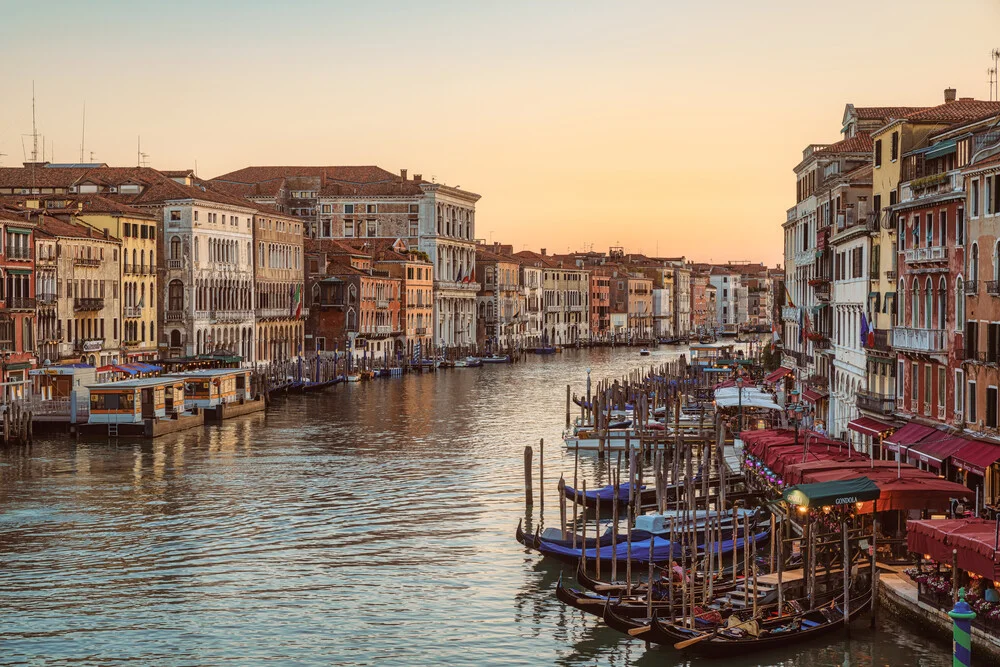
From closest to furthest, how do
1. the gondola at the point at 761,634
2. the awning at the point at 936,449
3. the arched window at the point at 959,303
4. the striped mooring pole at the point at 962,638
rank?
the striped mooring pole at the point at 962,638
the gondola at the point at 761,634
the awning at the point at 936,449
the arched window at the point at 959,303

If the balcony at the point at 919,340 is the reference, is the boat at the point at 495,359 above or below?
below

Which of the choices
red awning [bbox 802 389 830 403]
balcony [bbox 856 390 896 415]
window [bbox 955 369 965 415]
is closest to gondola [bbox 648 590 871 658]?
window [bbox 955 369 965 415]

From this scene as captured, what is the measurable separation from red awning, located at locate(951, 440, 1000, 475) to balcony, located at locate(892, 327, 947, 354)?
2087 millimetres

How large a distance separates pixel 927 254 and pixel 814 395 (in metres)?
10.7

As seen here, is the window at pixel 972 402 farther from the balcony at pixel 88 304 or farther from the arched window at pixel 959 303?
the balcony at pixel 88 304

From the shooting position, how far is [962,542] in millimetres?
13734

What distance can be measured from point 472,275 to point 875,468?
68.4 metres

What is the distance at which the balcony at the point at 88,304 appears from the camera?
43.4m

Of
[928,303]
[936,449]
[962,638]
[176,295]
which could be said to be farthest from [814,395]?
[176,295]

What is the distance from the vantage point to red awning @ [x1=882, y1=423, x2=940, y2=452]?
69.2 ft

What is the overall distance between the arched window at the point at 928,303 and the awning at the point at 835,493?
6.11m

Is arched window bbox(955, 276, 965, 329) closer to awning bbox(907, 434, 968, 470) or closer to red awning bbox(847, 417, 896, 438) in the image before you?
awning bbox(907, 434, 968, 470)

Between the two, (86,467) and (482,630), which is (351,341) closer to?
(86,467)

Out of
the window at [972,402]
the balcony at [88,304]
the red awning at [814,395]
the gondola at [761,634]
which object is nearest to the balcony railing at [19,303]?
the balcony at [88,304]
